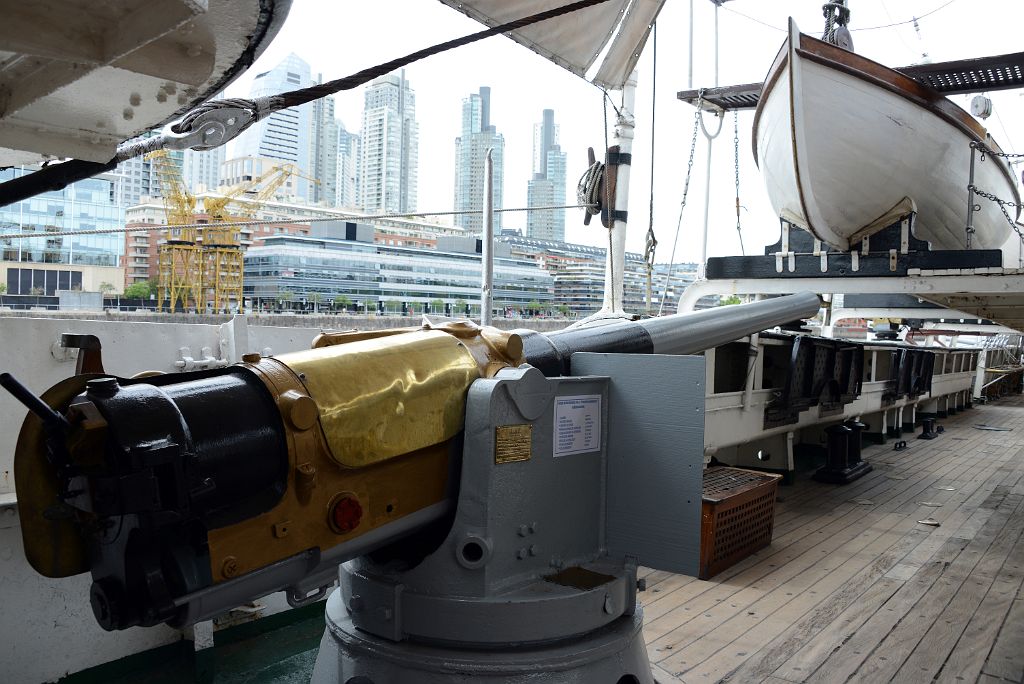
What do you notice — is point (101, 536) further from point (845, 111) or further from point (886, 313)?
point (886, 313)

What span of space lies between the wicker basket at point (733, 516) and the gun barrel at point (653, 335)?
1345mm

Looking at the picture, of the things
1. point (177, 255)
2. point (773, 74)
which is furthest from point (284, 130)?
point (773, 74)

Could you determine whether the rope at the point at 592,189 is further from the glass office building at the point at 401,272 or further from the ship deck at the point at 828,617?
the ship deck at the point at 828,617

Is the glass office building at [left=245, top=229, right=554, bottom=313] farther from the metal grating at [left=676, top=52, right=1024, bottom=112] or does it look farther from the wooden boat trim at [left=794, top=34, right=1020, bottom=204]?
the metal grating at [left=676, top=52, right=1024, bottom=112]

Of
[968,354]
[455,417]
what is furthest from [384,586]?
[968,354]

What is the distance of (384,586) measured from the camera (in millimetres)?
1920

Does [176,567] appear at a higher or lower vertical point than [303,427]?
lower

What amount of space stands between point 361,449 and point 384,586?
0.47m

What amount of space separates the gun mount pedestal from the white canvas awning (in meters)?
3.71

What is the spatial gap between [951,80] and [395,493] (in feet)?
38.8

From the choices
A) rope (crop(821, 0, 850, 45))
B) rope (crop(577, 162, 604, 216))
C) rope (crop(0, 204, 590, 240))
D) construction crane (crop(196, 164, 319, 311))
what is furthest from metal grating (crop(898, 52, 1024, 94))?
construction crane (crop(196, 164, 319, 311))

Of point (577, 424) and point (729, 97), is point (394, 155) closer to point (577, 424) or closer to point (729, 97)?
point (729, 97)

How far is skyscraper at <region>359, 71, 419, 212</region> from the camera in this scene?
49.0 ft

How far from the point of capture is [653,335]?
2.86 metres
